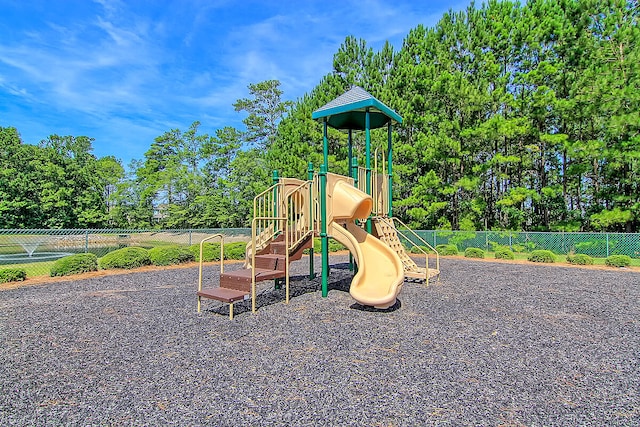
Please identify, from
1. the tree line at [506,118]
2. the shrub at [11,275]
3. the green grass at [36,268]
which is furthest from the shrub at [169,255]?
the tree line at [506,118]

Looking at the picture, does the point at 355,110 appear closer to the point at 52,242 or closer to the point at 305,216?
the point at 305,216

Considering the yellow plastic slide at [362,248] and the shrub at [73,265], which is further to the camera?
the shrub at [73,265]

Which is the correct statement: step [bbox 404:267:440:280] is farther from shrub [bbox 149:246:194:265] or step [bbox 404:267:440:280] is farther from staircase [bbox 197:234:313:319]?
shrub [bbox 149:246:194:265]

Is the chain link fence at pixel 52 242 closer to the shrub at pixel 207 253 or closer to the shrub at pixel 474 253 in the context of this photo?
the shrub at pixel 207 253

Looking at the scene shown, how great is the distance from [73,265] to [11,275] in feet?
3.97

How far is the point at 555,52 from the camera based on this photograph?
1489 cm

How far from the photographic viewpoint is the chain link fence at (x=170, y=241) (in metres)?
10.4

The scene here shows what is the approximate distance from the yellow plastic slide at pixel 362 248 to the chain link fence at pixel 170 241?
826 cm

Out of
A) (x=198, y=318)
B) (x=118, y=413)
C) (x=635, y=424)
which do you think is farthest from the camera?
(x=198, y=318)

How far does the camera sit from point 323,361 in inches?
135

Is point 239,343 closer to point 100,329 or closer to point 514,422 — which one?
point 100,329

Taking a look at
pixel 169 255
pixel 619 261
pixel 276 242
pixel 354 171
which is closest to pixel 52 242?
pixel 169 255

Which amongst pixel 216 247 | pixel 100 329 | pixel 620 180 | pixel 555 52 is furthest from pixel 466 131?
pixel 100 329

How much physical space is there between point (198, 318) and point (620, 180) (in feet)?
53.2
